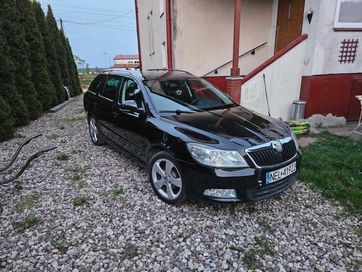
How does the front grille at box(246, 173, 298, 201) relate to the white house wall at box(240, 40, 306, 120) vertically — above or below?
below

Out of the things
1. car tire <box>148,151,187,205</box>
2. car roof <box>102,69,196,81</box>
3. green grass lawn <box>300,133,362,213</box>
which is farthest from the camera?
car roof <box>102,69,196,81</box>

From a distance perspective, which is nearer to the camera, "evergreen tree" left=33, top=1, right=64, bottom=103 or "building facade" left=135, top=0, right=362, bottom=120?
"building facade" left=135, top=0, right=362, bottom=120

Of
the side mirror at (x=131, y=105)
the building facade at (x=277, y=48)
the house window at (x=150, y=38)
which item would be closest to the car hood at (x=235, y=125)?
the side mirror at (x=131, y=105)

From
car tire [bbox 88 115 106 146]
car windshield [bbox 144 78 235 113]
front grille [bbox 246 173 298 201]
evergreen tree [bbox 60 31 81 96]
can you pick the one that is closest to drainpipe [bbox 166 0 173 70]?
car tire [bbox 88 115 106 146]

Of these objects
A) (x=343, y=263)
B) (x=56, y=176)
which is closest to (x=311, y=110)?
(x=343, y=263)

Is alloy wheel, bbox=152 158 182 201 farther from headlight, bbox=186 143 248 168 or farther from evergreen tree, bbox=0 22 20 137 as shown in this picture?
evergreen tree, bbox=0 22 20 137

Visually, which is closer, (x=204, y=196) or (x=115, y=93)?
(x=204, y=196)

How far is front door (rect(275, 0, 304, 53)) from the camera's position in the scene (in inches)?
A: 256

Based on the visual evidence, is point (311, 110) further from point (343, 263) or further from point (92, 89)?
point (92, 89)

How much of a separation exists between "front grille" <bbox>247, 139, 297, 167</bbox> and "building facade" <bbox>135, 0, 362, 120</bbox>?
122 inches

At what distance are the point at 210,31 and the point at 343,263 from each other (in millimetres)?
6929

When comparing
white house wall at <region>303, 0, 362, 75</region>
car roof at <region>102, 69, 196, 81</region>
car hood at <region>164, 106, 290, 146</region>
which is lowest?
car hood at <region>164, 106, 290, 146</region>

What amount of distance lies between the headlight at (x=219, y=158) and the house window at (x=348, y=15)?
201 inches

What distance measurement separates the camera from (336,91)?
19.7 feet
